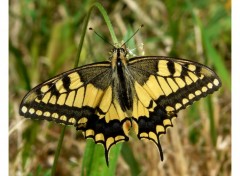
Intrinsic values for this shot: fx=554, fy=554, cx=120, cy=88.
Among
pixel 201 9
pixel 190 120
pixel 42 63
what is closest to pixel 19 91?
pixel 42 63

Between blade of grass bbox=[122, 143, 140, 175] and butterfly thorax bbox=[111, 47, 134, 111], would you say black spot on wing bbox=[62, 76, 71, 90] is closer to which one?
butterfly thorax bbox=[111, 47, 134, 111]

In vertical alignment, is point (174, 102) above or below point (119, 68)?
below

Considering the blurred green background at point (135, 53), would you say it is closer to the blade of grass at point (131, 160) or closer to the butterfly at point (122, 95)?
the blade of grass at point (131, 160)

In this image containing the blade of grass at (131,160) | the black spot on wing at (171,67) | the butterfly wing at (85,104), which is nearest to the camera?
the butterfly wing at (85,104)

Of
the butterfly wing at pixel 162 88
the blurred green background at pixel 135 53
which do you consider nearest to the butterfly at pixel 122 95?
the butterfly wing at pixel 162 88

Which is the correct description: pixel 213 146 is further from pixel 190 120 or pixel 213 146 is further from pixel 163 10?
pixel 163 10

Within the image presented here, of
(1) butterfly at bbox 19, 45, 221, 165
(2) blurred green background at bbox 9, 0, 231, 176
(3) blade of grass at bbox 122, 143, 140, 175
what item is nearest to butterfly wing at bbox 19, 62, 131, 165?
(1) butterfly at bbox 19, 45, 221, 165

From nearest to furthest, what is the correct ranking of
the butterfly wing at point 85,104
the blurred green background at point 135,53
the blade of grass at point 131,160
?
the butterfly wing at point 85,104 → the blade of grass at point 131,160 → the blurred green background at point 135,53
